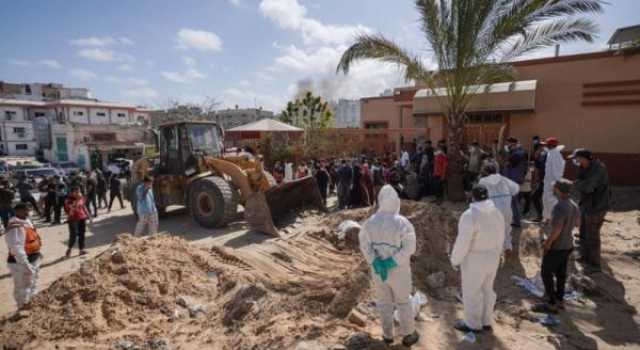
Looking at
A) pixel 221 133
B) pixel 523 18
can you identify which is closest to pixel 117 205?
pixel 221 133

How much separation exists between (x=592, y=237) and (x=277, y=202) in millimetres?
5780

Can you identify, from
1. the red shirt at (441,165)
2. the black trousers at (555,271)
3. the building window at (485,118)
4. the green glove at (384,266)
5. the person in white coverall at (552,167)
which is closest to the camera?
the green glove at (384,266)

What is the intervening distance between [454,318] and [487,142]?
901cm

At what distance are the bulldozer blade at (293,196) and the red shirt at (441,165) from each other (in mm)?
3108

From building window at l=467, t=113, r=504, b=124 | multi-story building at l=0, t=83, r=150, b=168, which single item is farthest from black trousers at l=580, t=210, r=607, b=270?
multi-story building at l=0, t=83, r=150, b=168

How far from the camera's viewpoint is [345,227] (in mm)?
6785

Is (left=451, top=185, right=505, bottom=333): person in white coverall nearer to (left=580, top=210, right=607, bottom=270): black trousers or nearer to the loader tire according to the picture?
(left=580, top=210, right=607, bottom=270): black trousers

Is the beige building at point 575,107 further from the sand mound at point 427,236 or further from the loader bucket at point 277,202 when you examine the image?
the loader bucket at point 277,202

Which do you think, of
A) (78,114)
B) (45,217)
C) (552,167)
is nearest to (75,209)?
(45,217)

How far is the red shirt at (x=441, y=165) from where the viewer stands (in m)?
8.82

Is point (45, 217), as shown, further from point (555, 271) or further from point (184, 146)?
point (555, 271)

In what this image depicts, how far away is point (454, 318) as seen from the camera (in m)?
3.81

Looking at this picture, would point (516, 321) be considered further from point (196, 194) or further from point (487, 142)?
point (487, 142)

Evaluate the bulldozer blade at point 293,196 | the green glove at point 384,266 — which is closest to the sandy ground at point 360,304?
the green glove at point 384,266
